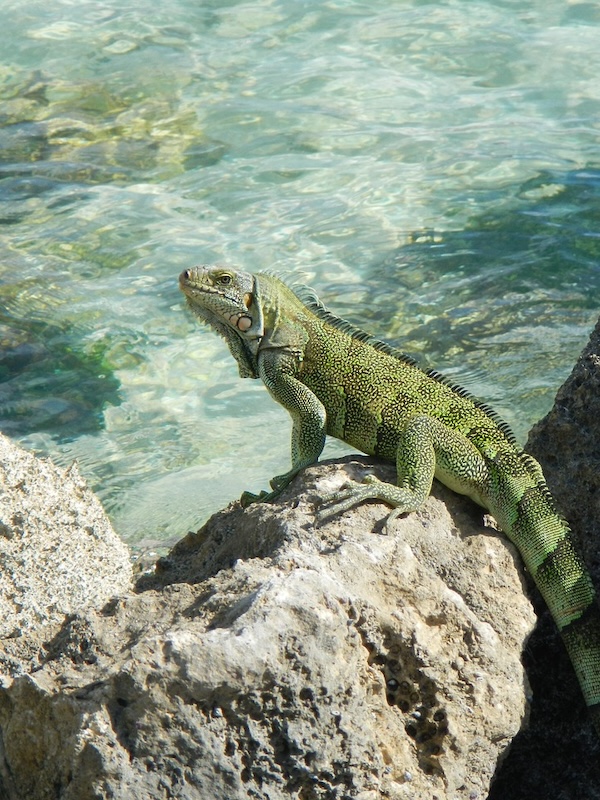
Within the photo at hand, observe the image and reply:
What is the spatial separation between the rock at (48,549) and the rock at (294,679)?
722 mm

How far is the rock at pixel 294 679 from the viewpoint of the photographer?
2951 millimetres

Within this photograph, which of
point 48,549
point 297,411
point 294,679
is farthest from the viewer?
point 297,411

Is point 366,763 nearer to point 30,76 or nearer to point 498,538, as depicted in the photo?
point 498,538

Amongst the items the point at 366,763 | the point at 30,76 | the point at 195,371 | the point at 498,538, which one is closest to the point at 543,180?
the point at 195,371

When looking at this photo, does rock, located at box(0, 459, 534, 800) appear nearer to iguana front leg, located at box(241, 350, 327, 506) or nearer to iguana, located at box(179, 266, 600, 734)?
iguana, located at box(179, 266, 600, 734)

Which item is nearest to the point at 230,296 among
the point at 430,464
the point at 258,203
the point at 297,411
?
the point at 297,411

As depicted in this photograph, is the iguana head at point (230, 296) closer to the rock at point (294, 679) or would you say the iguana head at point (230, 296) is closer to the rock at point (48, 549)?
the rock at point (48, 549)

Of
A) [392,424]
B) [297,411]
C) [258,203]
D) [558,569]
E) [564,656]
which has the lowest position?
[258,203]

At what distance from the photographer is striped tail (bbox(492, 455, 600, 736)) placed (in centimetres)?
399

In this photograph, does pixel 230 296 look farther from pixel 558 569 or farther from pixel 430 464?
pixel 558 569

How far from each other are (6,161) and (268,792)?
37.0ft

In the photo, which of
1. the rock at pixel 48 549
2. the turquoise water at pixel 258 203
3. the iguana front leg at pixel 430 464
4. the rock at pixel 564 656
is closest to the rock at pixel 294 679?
the iguana front leg at pixel 430 464

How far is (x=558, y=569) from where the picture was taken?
4.04 metres

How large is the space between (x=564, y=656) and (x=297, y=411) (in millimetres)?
1600
